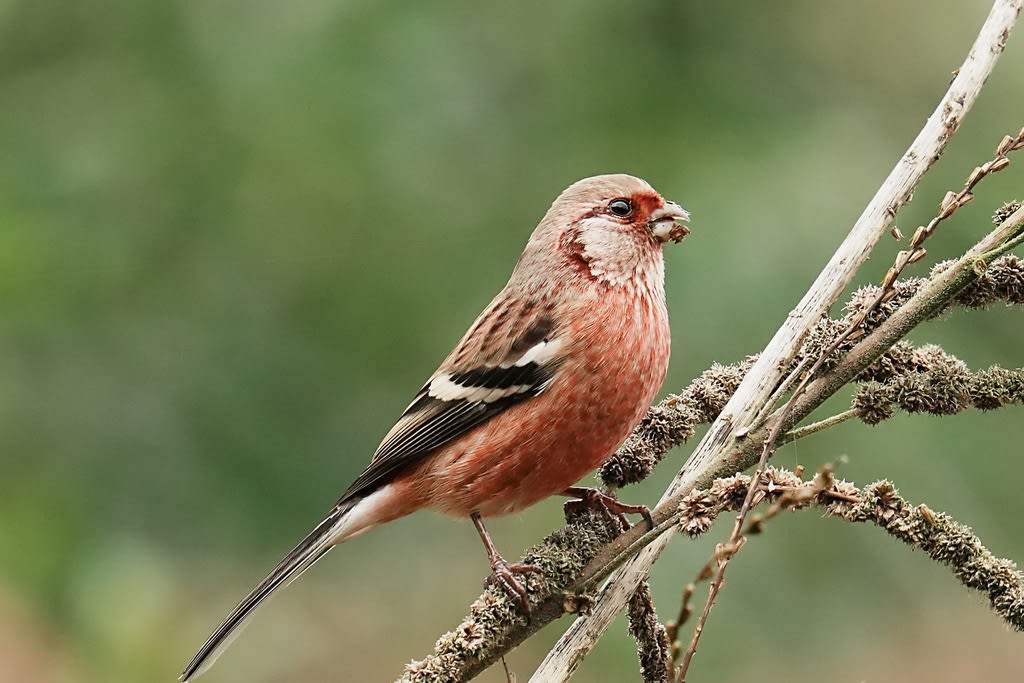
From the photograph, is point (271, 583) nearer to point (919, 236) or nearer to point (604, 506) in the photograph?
point (604, 506)

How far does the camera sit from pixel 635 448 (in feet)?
10.2

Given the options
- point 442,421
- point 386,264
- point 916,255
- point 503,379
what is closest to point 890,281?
point 916,255

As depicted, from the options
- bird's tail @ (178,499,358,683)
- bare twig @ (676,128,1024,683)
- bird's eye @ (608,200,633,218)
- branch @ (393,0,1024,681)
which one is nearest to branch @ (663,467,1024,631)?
bare twig @ (676,128,1024,683)

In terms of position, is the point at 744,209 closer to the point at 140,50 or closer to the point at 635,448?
the point at 635,448

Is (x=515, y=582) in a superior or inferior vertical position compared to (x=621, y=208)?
inferior

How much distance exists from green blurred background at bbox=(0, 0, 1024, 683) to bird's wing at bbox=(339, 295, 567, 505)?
89cm

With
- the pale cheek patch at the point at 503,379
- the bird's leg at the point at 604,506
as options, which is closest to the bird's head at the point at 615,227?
the pale cheek patch at the point at 503,379

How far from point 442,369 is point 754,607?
1558 mm

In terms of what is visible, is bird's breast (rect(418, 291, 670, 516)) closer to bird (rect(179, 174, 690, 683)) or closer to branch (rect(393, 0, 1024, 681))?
bird (rect(179, 174, 690, 683))

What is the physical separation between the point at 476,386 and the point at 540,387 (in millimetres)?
299

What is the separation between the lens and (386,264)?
4961 mm

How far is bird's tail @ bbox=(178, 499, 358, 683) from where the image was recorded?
11.2 feet

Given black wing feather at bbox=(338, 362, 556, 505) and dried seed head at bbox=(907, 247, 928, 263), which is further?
black wing feather at bbox=(338, 362, 556, 505)

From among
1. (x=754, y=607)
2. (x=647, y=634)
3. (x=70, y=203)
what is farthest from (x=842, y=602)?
(x=70, y=203)
